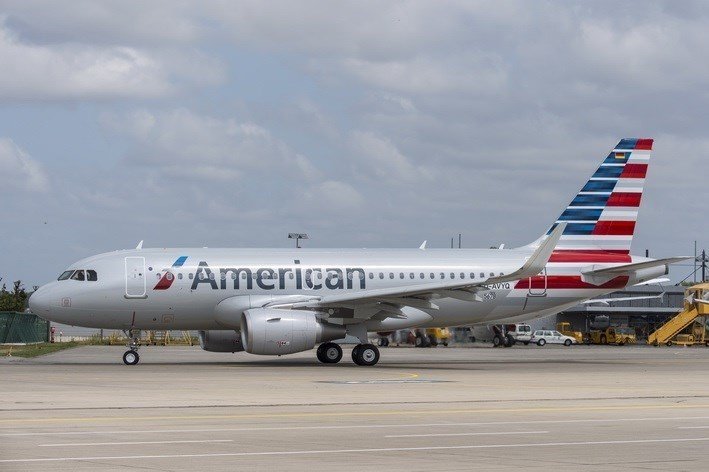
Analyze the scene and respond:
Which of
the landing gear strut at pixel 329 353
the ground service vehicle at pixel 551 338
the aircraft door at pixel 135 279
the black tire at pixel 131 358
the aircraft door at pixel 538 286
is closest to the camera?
the aircraft door at pixel 135 279

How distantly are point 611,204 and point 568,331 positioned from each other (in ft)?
182

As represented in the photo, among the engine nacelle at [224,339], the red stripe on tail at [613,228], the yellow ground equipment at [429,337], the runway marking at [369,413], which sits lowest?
the yellow ground equipment at [429,337]

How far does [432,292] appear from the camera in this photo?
40188 mm

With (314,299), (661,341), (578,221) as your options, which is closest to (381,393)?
(314,299)

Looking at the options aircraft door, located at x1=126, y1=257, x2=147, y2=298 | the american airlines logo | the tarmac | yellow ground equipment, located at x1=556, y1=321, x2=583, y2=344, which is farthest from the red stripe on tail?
yellow ground equipment, located at x1=556, y1=321, x2=583, y2=344

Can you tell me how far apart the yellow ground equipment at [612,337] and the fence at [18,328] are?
135ft

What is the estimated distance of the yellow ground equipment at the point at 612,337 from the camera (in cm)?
9275

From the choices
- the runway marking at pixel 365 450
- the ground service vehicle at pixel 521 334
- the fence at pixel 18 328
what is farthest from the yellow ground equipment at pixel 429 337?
the runway marking at pixel 365 450

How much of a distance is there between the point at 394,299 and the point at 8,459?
26.4 meters

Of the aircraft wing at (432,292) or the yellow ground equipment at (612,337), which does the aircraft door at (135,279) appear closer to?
the aircraft wing at (432,292)

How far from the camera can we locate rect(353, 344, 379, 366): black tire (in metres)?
41.9

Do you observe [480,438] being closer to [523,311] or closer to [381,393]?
[381,393]

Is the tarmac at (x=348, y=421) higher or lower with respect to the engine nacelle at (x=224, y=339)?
lower

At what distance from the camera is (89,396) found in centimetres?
2592
